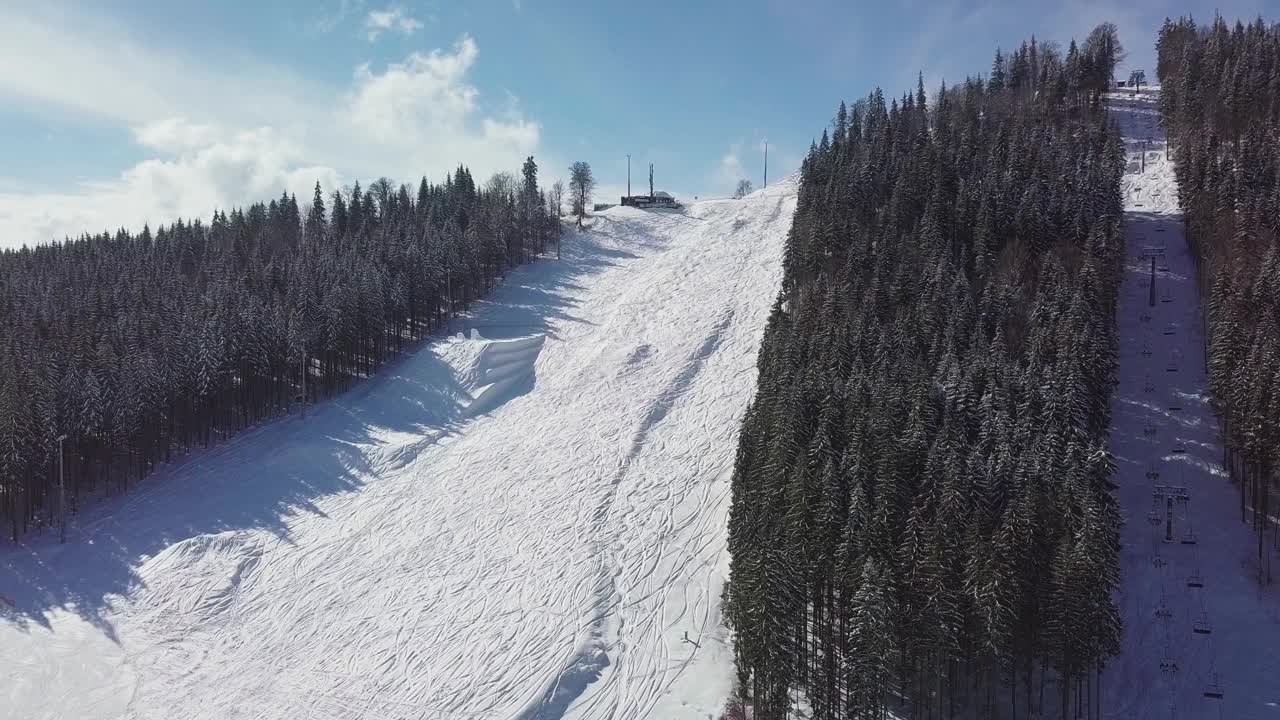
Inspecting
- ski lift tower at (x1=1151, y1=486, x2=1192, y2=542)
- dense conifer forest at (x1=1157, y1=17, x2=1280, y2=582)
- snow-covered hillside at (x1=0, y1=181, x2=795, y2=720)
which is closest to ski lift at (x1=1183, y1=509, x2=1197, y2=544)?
ski lift tower at (x1=1151, y1=486, x2=1192, y2=542)

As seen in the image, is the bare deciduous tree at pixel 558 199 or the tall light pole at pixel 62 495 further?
the bare deciduous tree at pixel 558 199

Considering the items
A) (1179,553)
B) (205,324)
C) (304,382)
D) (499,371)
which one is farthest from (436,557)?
(1179,553)

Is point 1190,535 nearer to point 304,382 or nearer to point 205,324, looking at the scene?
point 304,382

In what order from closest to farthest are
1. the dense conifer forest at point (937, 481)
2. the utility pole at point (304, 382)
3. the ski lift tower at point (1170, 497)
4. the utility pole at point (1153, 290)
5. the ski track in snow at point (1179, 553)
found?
the dense conifer forest at point (937, 481) < the ski track in snow at point (1179, 553) < the ski lift tower at point (1170, 497) < the utility pole at point (1153, 290) < the utility pole at point (304, 382)

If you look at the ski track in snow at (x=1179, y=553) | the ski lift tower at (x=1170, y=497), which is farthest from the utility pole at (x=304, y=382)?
the ski lift tower at (x=1170, y=497)

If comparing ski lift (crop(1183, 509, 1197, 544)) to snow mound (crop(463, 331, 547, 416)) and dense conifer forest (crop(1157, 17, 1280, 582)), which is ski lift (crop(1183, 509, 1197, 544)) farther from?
snow mound (crop(463, 331, 547, 416))

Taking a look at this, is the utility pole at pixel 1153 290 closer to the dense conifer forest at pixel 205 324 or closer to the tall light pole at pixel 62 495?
the dense conifer forest at pixel 205 324
